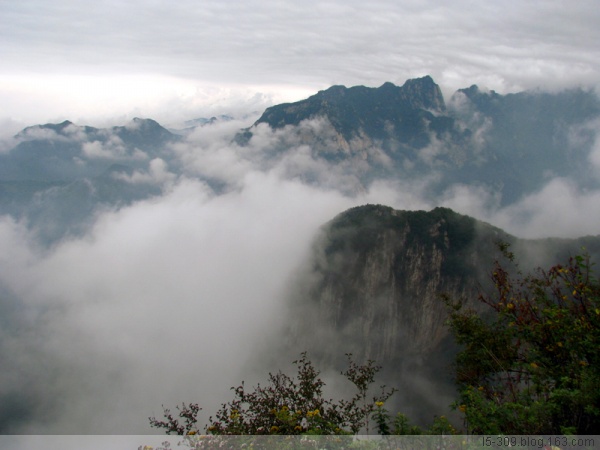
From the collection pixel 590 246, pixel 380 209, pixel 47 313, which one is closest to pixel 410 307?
pixel 380 209

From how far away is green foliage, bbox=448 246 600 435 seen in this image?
9102 millimetres

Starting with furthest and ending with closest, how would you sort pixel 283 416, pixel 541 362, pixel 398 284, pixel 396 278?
pixel 396 278 → pixel 398 284 → pixel 541 362 → pixel 283 416

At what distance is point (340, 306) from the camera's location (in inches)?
3728

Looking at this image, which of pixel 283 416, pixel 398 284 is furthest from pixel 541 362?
pixel 398 284

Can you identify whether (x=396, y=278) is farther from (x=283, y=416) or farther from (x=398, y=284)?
(x=283, y=416)

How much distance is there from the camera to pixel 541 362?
38.4 feet

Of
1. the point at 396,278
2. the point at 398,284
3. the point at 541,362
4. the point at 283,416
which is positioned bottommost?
the point at 398,284

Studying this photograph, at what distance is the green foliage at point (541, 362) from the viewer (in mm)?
9102

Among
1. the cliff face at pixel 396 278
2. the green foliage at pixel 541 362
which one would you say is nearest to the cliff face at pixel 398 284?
the cliff face at pixel 396 278

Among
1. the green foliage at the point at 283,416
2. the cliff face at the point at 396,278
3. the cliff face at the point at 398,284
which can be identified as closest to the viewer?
the green foliage at the point at 283,416

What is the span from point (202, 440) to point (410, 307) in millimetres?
84389

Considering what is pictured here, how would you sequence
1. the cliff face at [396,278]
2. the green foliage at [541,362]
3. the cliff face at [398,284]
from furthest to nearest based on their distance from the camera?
the cliff face at [396,278], the cliff face at [398,284], the green foliage at [541,362]

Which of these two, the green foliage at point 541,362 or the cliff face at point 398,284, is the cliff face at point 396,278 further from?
the green foliage at point 541,362

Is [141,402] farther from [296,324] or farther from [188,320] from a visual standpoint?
[188,320]
